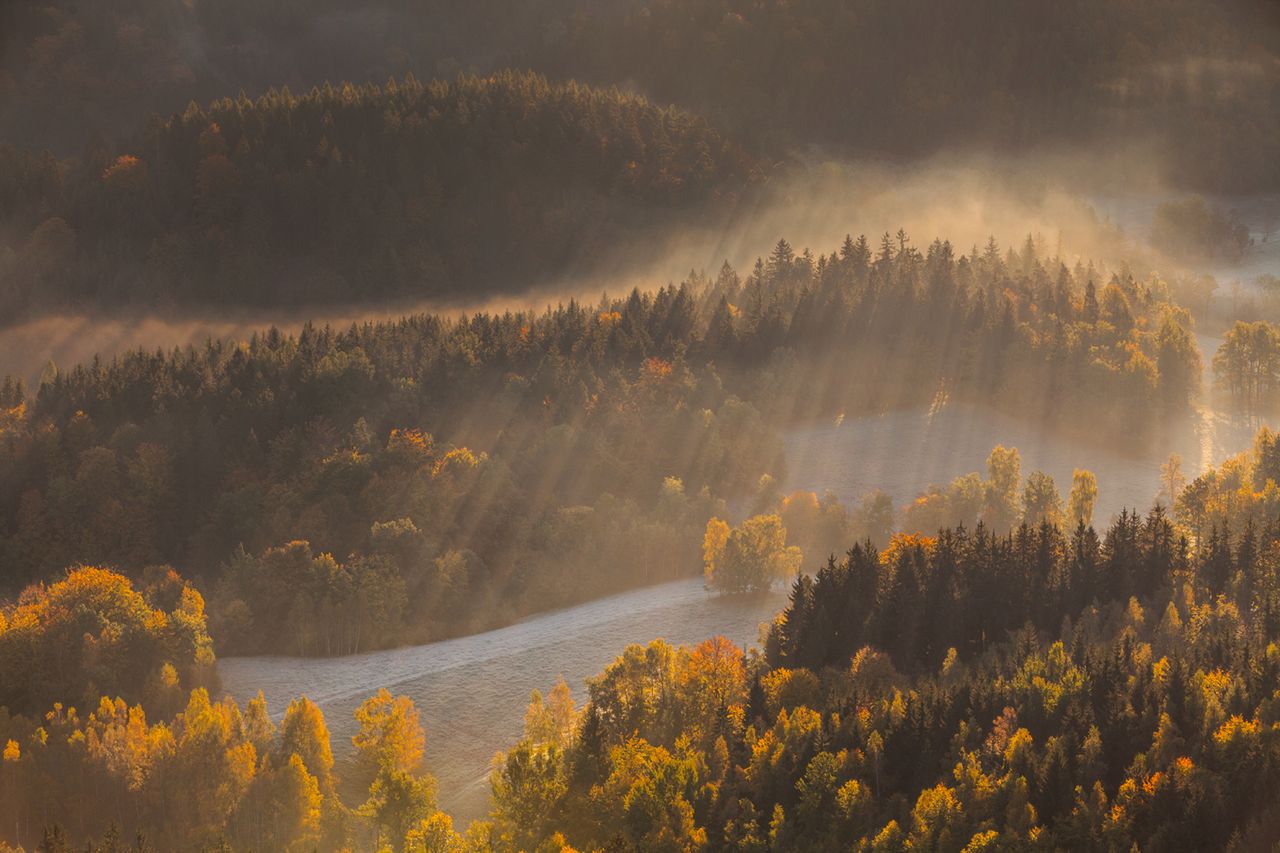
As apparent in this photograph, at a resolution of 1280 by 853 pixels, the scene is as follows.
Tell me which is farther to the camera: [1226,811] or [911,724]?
[911,724]

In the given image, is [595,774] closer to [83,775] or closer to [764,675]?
[764,675]

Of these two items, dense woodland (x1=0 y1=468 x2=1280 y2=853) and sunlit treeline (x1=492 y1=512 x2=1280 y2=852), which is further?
dense woodland (x1=0 y1=468 x2=1280 y2=853)

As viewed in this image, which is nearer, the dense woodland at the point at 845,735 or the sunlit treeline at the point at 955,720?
the sunlit treeline at the point at 955,720

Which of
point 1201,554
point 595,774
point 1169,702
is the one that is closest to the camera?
point 1169,702

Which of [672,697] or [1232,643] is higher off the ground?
[1232,643]

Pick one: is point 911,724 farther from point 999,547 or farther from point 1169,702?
point 999,547

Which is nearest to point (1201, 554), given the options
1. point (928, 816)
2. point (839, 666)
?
point (839, 666)

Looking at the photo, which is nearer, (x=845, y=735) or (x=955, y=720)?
(x=955, y=720)

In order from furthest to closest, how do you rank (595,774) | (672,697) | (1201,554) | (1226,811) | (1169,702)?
1. (1201,554)
2. (672,697)
3. (595,774)
4. (1169,702)
5. (1226,811)

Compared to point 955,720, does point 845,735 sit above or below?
below

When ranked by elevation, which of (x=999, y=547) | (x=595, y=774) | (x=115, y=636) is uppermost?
(x=999, y=547)
